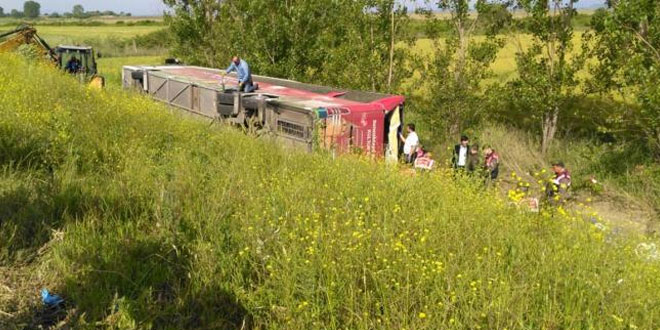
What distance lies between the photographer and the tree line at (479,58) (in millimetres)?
10688

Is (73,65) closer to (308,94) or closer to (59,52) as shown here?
(59,52)

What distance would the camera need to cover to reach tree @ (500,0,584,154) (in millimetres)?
12539

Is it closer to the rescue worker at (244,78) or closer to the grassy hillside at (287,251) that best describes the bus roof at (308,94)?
the rescue worker at (244,78)

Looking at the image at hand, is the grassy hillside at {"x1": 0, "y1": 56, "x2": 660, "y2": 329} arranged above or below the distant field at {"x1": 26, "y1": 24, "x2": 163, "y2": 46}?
below

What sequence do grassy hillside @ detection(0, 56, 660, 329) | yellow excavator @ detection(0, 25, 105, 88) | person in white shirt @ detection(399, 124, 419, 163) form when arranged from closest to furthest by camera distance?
1. grassy hillside @ detection(0, 56, 660, 329)
2. person in white shirt @ detection(399, 124, 419, 163)
3. yellow excavator @ detection(0, 25, 105, 88)

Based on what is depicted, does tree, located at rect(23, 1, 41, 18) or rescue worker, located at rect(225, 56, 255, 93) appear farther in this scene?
tree, located at rect(23, 1, 41, 18)

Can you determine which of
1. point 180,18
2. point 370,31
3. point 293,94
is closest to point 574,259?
point 293,94

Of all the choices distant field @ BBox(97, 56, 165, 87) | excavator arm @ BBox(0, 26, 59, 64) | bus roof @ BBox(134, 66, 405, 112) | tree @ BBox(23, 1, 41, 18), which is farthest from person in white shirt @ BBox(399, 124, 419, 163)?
tree @ BBox(23, 1, 41, 18)

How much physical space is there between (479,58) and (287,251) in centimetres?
1045

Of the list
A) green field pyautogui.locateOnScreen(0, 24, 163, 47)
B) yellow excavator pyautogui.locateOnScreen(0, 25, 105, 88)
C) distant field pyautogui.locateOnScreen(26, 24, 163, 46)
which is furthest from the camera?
distant field pyautogui.locateOnScreen(26, 24, 163, 46)

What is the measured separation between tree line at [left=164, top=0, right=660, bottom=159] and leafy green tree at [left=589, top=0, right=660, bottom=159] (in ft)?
0.08

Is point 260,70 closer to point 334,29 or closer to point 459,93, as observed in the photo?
point 334,29

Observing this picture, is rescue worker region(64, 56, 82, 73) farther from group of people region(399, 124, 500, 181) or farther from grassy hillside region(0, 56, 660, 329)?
group of people region(399, 124, 500, 181)

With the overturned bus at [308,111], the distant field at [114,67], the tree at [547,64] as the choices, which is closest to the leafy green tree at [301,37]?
the overturned bus at [308,111]
